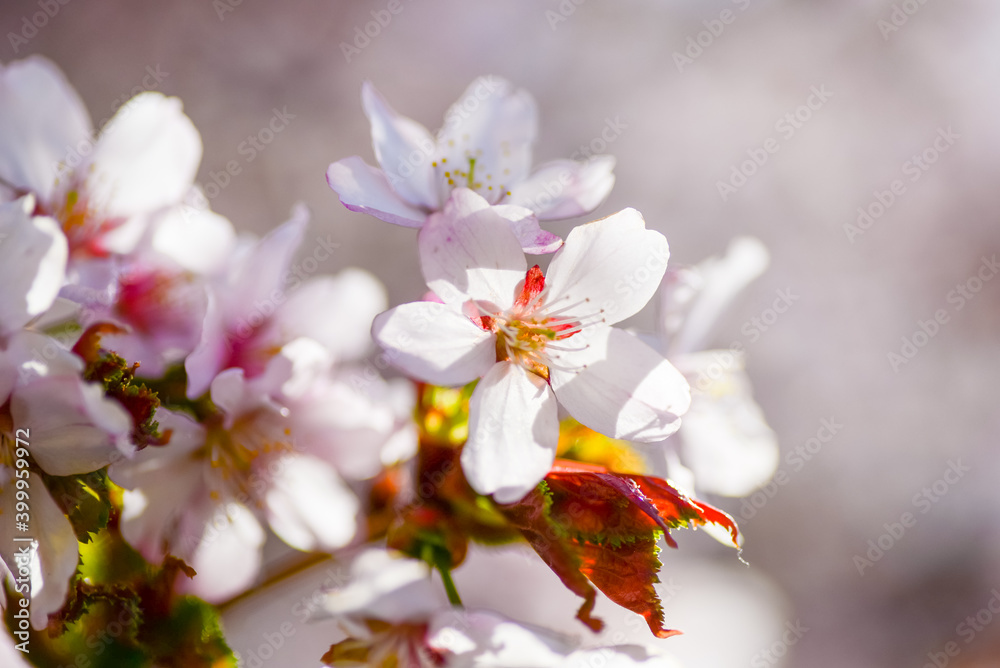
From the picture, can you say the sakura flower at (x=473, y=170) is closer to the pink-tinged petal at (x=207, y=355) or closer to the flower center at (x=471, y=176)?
the flower center at (x=471, y=176)

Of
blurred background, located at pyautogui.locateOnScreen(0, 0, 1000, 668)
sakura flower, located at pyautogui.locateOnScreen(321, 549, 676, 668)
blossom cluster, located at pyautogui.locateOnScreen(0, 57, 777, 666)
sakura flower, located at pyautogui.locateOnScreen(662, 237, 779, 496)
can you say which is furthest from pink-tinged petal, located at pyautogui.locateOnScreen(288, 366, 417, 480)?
blurred background, located at pyautogui.locateOnScreen(0, 0, 1000, 668)

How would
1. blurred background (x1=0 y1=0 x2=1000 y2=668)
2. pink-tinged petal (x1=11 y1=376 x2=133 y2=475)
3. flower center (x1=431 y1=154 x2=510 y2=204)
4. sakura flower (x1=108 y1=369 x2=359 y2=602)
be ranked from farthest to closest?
blurred background (x1=0 y1=0 x2=1000 y2=668), flower center (x1=431 y1=154 x2=510 y2=204), sakura flower (x1=108 y1=369 x2=359 y2=602), pink-tinged petal (x1=11 y1=376 x2=133 y2=475)

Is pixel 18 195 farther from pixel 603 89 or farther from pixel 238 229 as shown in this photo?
pixel 603 89

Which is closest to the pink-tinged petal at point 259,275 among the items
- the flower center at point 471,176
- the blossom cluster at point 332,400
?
the blossom cluster at point 332,400

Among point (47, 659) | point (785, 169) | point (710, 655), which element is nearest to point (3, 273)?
point (47, 659)

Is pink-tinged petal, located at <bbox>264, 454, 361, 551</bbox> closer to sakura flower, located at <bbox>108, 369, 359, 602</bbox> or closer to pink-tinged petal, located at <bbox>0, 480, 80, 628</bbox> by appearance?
sakura flower, located at <bbox>108, 369, 359, 602</bbox>

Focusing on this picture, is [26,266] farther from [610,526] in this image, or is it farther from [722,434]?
[722,434]

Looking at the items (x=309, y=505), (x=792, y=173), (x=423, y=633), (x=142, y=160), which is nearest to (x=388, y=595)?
(x=423, y=633)
